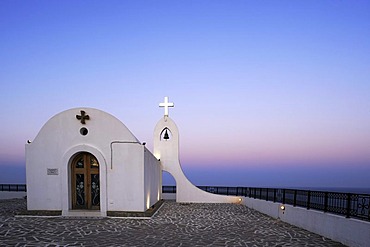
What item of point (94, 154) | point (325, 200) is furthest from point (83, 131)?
point (325, 200)

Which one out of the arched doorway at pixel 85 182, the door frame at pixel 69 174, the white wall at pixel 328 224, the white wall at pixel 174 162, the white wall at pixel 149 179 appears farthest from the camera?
the white wall at pixel 174 162

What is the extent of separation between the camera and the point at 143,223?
10.1 metres

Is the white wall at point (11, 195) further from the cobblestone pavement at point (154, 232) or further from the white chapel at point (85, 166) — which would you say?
the white chapel at point (85, 166)

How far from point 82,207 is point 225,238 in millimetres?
7057

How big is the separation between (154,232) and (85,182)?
4.95m

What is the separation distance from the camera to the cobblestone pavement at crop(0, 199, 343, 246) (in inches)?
294

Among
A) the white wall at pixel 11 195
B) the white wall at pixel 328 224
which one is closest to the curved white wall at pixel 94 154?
the white wall at pixel 328 224

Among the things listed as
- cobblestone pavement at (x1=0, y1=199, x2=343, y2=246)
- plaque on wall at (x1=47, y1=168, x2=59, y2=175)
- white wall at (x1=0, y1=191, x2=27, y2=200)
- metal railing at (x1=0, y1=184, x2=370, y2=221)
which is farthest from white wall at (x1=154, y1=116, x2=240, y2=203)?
white wall at (x1=0, y1=191, x2=27, y2=200)

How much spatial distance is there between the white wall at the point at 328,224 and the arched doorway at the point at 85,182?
318 inches

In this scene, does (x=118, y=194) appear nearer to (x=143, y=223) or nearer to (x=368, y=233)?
(x=143, y=223)

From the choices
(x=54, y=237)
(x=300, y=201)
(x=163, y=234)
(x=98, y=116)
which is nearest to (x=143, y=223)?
(x=163, y=234)

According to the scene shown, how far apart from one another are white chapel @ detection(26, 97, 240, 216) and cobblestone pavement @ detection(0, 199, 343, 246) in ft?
3.29

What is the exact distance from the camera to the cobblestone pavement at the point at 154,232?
746 centimetres

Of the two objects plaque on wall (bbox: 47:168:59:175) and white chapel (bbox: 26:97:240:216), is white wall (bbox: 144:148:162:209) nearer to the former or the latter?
white chapel (bbox: 26:97:240:216)
